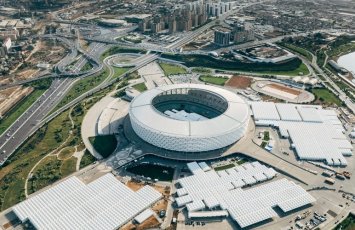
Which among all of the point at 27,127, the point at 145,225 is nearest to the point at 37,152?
the point at 27,127

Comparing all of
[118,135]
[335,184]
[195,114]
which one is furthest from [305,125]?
[118,135]

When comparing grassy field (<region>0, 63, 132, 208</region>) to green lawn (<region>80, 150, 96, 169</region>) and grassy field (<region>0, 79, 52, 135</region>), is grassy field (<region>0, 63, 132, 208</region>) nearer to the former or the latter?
green lawn (<region>80, 150, 96, 169</region>)

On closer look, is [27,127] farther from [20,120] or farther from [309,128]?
[309,128]

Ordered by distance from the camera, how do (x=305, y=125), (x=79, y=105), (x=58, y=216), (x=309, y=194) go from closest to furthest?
(x=58, y=216) < (x=309, y=194) < (x=305, y=125) < (x=79, y=105)

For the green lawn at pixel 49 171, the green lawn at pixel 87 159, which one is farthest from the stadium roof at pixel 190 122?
the green lawn at pixel 49 171

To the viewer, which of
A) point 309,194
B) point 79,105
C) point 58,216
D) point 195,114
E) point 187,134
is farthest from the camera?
point 79,105

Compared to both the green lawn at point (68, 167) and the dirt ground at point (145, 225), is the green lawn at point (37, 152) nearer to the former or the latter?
the green lawn at point (68, 167)

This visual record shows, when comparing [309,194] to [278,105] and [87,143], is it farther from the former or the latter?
[87,143]
